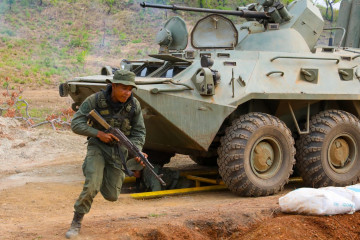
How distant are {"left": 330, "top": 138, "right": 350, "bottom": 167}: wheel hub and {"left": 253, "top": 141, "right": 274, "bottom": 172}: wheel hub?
3.58ft

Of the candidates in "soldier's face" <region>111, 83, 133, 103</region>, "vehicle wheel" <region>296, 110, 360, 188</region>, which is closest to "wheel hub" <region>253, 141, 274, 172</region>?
"vehicle wheel" <region>296, 110, 360, 188</region>

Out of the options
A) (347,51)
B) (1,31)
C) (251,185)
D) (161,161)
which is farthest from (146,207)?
(1,31)

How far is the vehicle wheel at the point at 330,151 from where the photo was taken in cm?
876

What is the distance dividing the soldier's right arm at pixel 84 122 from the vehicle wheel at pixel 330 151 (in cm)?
388

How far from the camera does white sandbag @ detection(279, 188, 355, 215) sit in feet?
21.1

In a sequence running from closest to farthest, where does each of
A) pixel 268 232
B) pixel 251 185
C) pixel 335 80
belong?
pixel 268 232, pixel 251 185, pixel 335 80

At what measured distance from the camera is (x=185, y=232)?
5863 mm

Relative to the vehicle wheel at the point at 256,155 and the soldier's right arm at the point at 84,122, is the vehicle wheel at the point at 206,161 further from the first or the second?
the soldier's right arm at the point at 84,122

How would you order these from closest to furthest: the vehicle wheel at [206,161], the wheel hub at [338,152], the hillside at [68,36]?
the wheel hub at [338,152]
the vehicle wheel at [206,161]
the hillside at [68,36]

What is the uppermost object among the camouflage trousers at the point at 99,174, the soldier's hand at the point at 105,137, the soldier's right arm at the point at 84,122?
the soldier's right arm at the point at 84,122

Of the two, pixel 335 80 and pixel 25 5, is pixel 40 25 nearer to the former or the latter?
pixel 25 5

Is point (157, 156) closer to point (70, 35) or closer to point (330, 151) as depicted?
point (330, 151)

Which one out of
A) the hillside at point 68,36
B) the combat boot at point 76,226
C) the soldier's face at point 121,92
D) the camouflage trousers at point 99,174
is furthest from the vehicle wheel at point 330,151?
the hillside at point 68,36

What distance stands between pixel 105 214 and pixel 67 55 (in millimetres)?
19633
